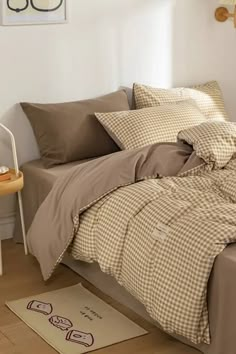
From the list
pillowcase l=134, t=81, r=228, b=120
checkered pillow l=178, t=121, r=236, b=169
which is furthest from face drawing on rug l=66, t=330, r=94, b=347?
pillowcase l=134, t=81, r=228, b=120

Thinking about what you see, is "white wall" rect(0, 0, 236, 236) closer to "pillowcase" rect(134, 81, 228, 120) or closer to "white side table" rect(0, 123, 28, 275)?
"pillowcase" rect(134, 81, 228, 120)

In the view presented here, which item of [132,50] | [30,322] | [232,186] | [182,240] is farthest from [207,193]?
[132,50]

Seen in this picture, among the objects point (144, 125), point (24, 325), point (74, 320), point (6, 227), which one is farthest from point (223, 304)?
point (6, 227)

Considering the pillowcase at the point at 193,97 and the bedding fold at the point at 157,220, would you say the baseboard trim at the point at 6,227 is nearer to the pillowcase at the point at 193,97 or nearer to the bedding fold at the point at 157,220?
the bedding fold at the point at 157,220

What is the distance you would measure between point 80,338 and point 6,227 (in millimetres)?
1312

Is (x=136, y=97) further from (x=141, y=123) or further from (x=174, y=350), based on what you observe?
(x=174, y=350)

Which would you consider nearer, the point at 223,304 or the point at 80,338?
the point at 223,304

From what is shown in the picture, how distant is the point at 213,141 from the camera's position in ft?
11.8

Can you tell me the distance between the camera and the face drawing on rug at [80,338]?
314 centimetres

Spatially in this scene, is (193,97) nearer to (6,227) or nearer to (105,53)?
(105,53)

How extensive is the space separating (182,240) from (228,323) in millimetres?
365

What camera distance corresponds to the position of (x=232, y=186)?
10.8 ft

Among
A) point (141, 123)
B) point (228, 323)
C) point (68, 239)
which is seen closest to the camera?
point (228, 323)

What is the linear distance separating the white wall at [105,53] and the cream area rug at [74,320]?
913mm
